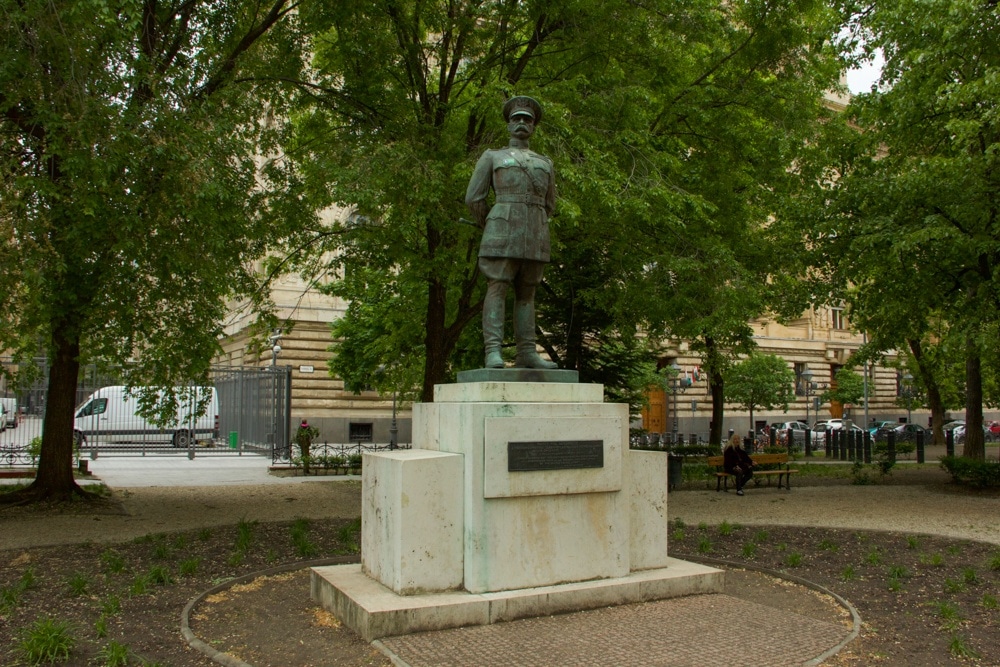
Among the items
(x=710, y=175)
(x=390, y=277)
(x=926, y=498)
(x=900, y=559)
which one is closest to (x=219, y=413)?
(x=390, y=277)

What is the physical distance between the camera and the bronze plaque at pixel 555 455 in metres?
6.72

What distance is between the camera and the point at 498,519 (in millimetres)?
6695

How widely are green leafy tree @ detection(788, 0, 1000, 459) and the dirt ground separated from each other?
393 centimetres

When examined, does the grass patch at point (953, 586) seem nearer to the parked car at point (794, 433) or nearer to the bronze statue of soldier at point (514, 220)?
the bronze statue of soldier at point (514, 220)

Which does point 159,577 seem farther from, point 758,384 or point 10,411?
point 758,384

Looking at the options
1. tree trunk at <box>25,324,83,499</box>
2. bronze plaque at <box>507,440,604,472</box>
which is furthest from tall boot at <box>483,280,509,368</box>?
tree trunk at <box>25,324,83,499</box>

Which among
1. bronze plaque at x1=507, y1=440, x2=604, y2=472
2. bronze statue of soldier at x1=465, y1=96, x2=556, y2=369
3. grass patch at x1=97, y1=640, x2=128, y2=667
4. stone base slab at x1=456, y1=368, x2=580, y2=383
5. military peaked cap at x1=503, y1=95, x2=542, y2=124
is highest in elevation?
military peaked cap at x1=503, y1=95, x2=542, y2=124

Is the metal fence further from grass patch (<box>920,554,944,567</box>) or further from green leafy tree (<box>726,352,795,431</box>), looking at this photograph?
green leafy tree (<box>726,352,795,431</box>)

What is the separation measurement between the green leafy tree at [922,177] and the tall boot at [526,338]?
888cm

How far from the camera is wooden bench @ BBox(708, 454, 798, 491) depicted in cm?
1733

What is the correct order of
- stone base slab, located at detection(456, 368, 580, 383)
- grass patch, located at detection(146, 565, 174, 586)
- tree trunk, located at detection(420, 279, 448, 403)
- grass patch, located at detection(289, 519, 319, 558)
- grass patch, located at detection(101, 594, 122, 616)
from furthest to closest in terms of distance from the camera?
tree trunk, located at detection(420, 279, 448, 403)
grass patch, located at detection(289, 519, 319, 558)
grass patch, located at detection(146, 565, 174, 586)
stone base slab, located at detection(456, 368, 580, 383)
grass patch, located at detection(101, 594, 122, 616)

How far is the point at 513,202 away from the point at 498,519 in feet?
8.86

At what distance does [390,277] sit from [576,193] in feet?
21.2

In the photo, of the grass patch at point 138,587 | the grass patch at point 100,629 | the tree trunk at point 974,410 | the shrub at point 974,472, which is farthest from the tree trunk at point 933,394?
the grass patch at point 100,629
